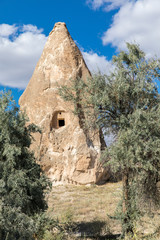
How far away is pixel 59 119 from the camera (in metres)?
19.1

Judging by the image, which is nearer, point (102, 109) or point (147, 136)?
point (147, 136)

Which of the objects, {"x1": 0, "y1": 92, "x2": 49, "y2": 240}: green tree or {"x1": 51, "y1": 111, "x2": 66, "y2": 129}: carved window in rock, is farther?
{"x1": 51, "y1": 111, "x2": 66, "y2": 129}: carved window in rock

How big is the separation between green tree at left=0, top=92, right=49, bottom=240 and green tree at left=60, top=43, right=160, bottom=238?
211 centimetres

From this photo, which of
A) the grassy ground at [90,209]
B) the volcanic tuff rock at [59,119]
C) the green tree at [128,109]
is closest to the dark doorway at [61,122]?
the volcanic tuff rock at [59,119]

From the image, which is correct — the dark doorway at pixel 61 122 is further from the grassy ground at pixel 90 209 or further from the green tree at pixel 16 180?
the green tree at pixel 16 180

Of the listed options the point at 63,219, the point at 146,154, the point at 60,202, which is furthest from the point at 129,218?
the point at 60,202

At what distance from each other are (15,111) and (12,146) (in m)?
0.97

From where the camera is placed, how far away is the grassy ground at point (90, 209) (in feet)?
29.0

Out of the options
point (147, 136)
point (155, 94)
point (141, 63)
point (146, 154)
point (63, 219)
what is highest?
point (141, 63)

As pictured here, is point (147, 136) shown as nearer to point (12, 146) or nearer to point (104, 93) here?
point (104, 93)

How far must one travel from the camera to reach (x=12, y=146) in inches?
272

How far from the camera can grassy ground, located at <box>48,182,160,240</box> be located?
29.0 feet

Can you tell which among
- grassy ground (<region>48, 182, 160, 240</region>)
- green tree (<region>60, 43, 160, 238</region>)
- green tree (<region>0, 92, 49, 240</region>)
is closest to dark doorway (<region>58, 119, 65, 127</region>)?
grassy ground (<region>48, 182, 160, 240</region>)

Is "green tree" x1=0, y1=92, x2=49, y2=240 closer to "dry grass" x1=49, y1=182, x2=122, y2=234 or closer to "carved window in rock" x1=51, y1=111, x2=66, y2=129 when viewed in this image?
"dry grass" x1=49, y1=182, x2=122, y2=234
